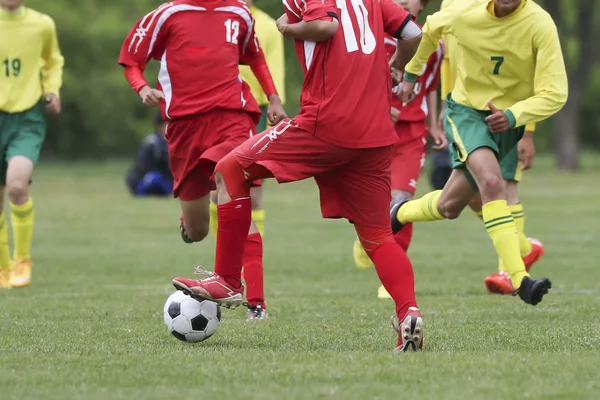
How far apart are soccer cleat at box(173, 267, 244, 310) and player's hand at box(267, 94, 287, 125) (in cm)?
152

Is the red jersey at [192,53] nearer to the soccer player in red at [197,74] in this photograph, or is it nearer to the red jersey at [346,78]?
the soccer player in red at [197,74]

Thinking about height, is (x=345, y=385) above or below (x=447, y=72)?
above

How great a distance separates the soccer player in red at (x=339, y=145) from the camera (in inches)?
229

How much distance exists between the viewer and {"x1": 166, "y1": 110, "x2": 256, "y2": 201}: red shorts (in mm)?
7625

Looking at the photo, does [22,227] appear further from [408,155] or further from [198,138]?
[408,155]

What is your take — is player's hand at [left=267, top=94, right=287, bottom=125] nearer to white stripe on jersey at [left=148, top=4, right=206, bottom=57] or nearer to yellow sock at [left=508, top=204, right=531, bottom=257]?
white stripe on jersey at [left=148, top=4, right=206, bottom=57]

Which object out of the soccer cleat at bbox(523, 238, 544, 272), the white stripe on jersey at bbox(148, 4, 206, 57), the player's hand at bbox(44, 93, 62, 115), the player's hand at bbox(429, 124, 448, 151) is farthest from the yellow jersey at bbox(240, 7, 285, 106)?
the soccer cleat at bbox(523, 238, 544, 272)

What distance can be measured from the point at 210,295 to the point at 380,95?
1312mm

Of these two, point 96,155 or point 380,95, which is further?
point 96,155

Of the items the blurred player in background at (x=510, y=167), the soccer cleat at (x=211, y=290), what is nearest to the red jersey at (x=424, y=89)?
the blurred player in background at (x=510, y=167)

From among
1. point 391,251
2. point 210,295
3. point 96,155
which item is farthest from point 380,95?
point 96,155

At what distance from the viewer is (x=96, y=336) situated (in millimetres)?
6648

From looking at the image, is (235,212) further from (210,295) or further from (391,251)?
(391,251)

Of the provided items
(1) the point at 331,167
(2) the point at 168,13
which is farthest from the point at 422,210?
(1) the point at 331,167
